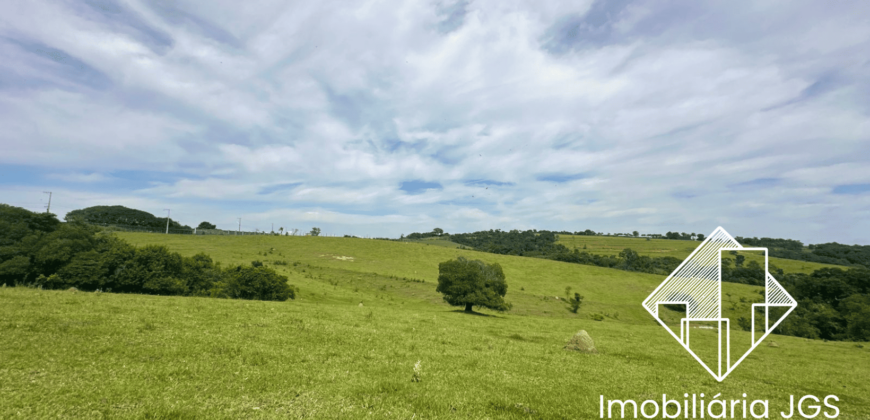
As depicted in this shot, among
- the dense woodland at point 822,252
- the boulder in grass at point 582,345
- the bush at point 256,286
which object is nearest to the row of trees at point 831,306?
the boulder in grass at point 582,345

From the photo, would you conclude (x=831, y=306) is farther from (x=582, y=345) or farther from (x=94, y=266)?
(x=94, y=266)

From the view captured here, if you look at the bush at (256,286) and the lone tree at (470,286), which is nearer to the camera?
the bush at (256,286)

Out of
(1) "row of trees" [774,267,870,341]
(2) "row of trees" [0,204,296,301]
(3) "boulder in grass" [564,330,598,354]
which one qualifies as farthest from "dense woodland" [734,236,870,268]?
(2) "row of trees" [0,204,296,301]

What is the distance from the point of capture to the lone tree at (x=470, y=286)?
4716 cm

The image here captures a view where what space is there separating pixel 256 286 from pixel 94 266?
14.9 m

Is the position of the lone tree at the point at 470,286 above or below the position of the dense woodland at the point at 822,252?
below

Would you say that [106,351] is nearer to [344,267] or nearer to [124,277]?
[124,277]


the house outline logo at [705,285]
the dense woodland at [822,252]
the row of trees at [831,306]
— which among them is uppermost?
the dense woodland at [822,252]

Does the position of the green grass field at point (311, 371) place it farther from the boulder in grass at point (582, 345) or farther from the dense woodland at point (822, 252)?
the dense woodland at point (822, 252)

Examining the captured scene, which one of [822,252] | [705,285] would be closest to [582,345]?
[705,285]

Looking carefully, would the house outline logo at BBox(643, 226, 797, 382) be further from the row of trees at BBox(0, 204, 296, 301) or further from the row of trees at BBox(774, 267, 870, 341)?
the row of trees at BBox(774, 267, 870, 341)

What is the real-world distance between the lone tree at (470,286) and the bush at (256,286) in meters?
20.0

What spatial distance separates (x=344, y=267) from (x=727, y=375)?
82.0 metres

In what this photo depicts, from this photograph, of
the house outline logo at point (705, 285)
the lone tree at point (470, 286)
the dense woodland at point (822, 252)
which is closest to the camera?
the house outline logo at point (705, 285)
